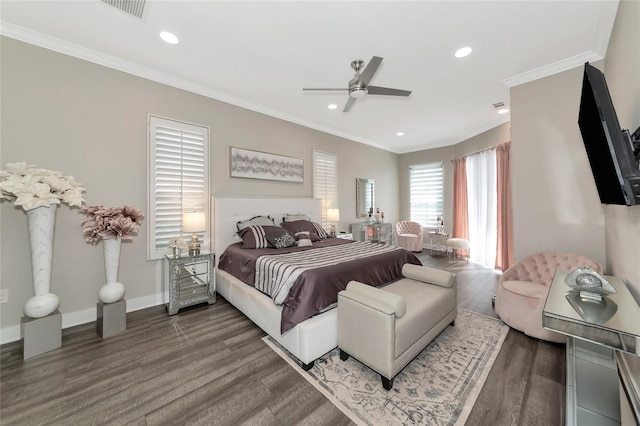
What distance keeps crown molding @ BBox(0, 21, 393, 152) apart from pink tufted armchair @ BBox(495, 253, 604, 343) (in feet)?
13.8

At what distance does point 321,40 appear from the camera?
241cm

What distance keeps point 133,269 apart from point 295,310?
7.60 ft

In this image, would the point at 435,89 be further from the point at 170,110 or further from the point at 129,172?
the point at 129,172

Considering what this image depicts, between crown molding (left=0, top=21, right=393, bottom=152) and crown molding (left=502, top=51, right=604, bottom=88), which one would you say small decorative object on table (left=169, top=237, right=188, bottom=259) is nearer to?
crown molding (left=0, top=21, right=393, bottom=152)

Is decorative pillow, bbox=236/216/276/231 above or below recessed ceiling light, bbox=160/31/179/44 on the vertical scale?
below

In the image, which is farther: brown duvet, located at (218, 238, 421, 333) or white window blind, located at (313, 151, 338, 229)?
white window blind, located at (313, 151, 338, 229)

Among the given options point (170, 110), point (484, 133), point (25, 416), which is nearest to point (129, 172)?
point (170, 110)

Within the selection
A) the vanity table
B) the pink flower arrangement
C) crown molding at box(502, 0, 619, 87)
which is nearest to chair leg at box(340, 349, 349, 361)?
the vanity table

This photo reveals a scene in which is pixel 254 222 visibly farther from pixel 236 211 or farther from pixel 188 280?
pixel 188 280

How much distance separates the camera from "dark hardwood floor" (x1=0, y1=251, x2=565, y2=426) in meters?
1.51

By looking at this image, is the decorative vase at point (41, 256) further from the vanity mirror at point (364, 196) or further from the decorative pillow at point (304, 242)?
the vanity mirror at point (364, 196)

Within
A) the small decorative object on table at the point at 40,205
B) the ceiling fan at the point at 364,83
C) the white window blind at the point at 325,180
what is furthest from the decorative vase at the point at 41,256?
the white window blind at the point at 325,180

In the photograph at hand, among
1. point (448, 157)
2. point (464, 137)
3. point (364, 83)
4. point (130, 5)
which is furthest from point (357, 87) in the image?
point (448, 157)

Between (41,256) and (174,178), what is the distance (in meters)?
1.48
